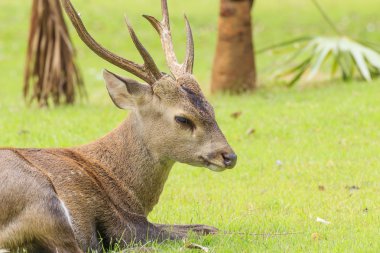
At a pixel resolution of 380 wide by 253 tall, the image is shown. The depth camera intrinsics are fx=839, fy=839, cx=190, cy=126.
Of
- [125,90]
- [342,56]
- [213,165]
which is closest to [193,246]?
[213,165]

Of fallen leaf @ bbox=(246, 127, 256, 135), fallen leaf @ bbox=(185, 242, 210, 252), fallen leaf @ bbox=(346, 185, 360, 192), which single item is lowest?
fallen leaf @ bbox=(246, 127, 256, 135)

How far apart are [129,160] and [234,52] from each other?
767cm

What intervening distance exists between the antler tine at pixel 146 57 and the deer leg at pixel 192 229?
1056 mm

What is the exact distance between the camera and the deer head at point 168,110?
560 cm

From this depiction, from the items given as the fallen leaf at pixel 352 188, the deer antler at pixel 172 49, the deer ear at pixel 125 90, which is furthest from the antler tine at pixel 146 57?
the fallen leaf at pixel 352 188

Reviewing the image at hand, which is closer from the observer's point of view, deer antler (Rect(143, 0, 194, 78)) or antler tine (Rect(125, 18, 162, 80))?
antler tine (Rect(125, 18, 162, 80))

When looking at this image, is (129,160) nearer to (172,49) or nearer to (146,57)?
(146,57)

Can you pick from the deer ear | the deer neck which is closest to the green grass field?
the deer neck

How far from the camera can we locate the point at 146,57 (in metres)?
5.66

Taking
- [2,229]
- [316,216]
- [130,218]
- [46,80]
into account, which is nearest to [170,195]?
[316,216]

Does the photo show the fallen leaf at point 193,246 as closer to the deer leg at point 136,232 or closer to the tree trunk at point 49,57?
the deer leg at point 136,232

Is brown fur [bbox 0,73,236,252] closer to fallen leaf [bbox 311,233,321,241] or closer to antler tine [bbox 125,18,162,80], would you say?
antler tine [bbox 125,18,162,80]

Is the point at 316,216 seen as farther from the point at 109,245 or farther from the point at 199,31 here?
the point at 199,31

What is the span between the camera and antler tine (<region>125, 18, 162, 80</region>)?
5.65 m
